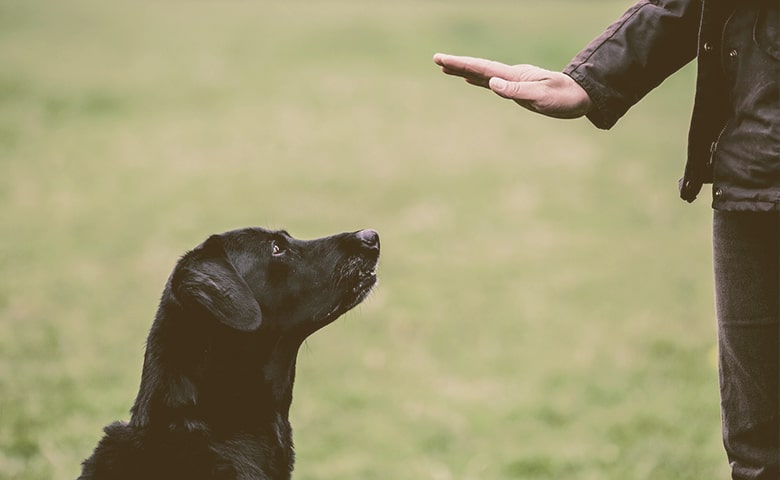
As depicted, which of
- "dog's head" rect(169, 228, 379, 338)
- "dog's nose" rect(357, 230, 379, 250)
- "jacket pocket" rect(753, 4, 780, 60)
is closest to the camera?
"jacket pocket" rect(753, 4, 780, 60)

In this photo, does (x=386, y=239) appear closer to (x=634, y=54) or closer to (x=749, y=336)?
(x=634, y=54)

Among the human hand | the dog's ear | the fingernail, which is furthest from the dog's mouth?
the fingernail

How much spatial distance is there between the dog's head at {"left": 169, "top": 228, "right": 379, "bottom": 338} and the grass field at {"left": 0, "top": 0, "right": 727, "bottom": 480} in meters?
1.90

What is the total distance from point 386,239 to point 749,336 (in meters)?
7.84

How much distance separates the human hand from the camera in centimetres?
279

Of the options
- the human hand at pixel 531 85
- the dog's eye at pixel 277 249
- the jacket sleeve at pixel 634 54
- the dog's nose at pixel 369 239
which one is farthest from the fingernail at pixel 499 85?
the dog's eye at pixel 277 249

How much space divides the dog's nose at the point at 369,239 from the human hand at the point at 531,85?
100 cm

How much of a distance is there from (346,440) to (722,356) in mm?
3342

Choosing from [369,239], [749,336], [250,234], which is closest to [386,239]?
[369,239]

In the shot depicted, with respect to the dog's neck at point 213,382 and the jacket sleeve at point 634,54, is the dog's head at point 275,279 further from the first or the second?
the jacket sleeve at point 634,54

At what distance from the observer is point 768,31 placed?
2.46 m

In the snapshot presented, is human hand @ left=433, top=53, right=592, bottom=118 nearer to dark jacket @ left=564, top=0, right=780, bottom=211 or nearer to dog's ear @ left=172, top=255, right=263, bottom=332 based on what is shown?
dark jacket @ left=564, top=0, right=780, bottom=211

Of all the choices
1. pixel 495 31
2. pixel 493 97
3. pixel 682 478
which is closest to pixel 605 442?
pixel 682 478

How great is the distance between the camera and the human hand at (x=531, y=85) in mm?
2791
